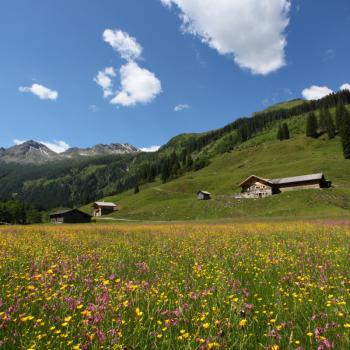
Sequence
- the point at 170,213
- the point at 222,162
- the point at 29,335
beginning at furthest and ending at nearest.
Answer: the point at 222,162 → the point at 170,213 → the point at 29,335

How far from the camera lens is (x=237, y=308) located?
443cm

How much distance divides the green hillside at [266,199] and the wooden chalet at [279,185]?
16.3 ft

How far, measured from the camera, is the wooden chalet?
86.6m

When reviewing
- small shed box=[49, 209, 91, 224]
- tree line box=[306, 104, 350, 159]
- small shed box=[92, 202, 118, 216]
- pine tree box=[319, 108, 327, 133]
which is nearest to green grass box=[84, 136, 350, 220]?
tree line box=[306, 104, 350, 159]

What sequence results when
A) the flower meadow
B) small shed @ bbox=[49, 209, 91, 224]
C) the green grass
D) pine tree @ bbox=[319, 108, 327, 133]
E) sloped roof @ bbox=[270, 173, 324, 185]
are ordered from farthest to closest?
pine tree @ bbox=[319, 108, 327, 133] → small shed @ bbox=[49, 209, 91, 224] → sloped roof @ bbox=[270, 173, 324, 185] → the green grass → the flower meadow

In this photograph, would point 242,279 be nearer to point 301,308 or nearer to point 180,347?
point 301,308

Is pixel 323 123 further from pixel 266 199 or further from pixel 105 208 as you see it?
pixel 105 208

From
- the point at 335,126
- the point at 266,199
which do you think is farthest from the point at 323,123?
the point at 266,199

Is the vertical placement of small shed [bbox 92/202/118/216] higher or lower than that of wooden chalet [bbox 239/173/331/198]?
lower

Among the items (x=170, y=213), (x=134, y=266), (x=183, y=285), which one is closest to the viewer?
(x=183, y=285)

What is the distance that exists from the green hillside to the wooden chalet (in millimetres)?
4965

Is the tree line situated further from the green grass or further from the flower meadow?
the flower meadow

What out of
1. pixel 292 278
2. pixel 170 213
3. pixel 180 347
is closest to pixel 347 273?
pixel 292 278

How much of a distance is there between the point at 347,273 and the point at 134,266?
582cm
